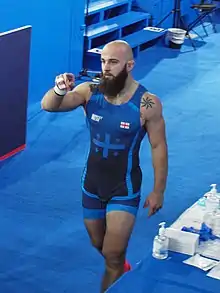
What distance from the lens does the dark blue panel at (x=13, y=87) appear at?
297 inches

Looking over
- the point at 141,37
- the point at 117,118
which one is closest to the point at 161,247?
the point at 117,118

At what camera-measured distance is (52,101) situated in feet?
15.0

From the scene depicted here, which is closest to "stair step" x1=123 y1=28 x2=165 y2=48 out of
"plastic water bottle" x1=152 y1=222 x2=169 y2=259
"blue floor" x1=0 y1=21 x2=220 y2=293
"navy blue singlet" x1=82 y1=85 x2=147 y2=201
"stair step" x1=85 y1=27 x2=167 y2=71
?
"stair step" x1=85 y1=27 x2=167 y2=71

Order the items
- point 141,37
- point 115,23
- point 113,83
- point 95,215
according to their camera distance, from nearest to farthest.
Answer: point 113,83, point 95,215, point 115,23, point 141,37

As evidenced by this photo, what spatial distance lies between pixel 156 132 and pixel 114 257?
862 millimetres

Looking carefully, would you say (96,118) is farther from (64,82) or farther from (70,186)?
(70,186)

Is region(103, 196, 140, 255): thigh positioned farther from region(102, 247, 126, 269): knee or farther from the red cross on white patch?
the red cross on white patch

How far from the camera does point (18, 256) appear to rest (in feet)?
19.0

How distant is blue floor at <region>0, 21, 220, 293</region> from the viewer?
564 cm

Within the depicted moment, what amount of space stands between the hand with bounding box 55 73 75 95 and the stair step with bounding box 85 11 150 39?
6803mm

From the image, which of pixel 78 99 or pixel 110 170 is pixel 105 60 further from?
pixel 110 170

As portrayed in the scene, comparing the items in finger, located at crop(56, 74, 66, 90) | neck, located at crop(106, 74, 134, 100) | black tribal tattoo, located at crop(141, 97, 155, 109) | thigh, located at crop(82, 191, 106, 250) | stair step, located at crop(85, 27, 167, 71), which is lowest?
stair step, located at crop(85, 27, 167, 71)

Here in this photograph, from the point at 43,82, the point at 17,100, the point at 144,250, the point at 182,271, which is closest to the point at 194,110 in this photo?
the point at 43,82

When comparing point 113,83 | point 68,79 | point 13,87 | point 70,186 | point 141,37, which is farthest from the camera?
point 141,37
